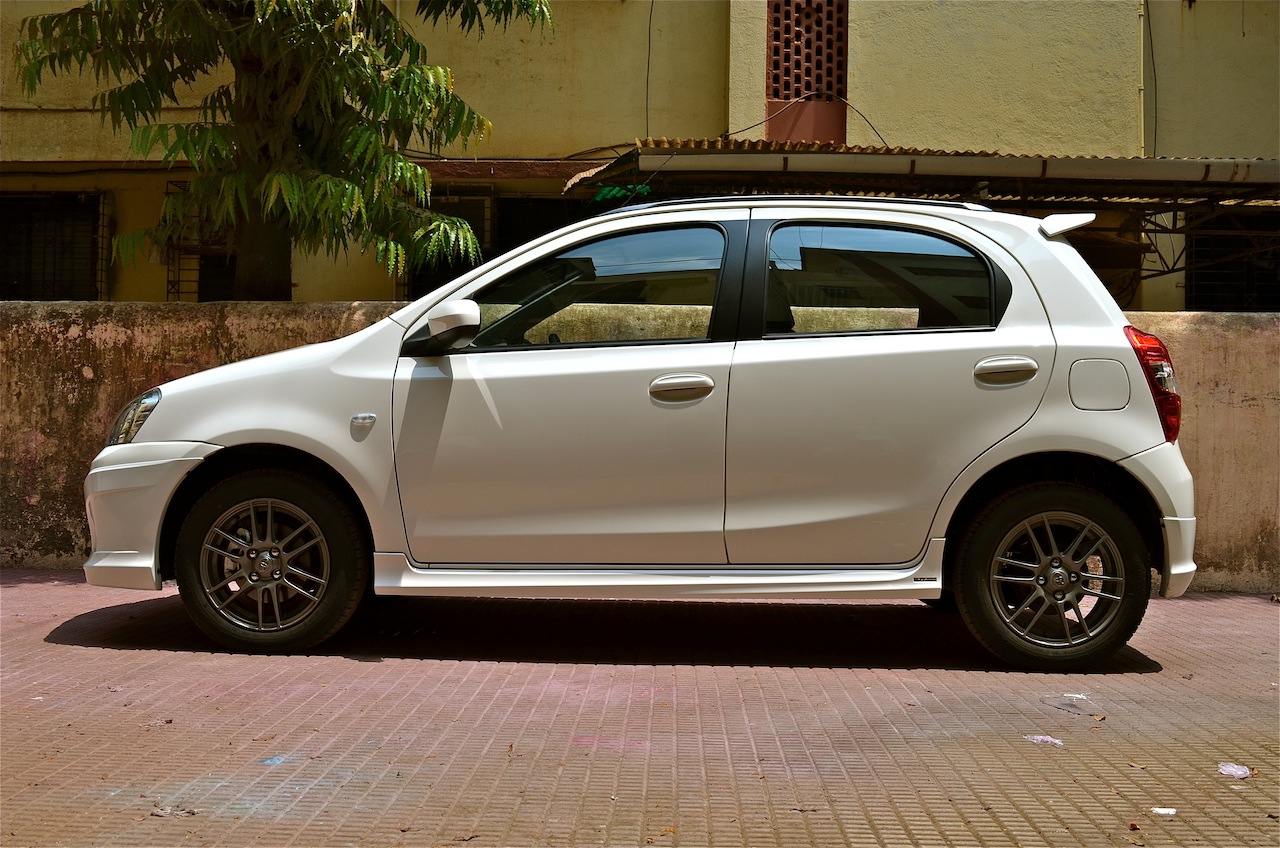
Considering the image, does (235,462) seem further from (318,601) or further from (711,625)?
(711,625)

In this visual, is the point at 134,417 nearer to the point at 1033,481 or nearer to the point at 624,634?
the point at 624,634

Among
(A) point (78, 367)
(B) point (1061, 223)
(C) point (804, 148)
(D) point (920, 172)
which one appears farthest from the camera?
(C) point (804, 148)

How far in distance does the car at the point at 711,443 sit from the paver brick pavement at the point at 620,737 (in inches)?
14.9

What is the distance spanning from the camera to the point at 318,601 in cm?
500

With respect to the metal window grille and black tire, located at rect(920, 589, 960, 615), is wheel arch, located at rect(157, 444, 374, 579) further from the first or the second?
the metal window grille

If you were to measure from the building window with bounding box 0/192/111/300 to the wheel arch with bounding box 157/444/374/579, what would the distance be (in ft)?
39.4

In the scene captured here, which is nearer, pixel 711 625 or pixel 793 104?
pixel 711 625

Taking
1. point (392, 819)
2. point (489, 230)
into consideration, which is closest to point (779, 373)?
point (392, 819)

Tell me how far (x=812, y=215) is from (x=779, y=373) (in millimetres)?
776

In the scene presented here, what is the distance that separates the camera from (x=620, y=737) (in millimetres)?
3951

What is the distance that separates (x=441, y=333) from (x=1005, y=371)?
92.5 inches

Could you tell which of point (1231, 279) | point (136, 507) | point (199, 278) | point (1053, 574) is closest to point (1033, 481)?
point (1053, 574)

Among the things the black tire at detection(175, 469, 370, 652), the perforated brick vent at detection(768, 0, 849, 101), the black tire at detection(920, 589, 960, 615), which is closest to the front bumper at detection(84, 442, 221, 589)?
the black tire at detection(175, 469, 370, 652)

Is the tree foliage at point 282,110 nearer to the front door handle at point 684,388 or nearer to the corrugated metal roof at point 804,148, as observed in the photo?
the front door handle at point 684,388
